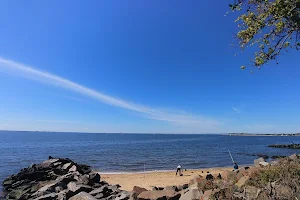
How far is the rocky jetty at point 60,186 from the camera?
48.6 feet

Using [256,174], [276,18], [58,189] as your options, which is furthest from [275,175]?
[58,189]

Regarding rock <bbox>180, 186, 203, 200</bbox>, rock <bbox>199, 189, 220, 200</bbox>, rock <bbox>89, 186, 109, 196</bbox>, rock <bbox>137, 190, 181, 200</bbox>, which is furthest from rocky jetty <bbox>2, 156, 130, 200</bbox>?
rock <bbox>199, 189, 220, 200</bbox>

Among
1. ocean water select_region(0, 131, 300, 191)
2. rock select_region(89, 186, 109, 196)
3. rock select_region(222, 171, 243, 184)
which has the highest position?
rock select_region(222, 171, 243, 184)

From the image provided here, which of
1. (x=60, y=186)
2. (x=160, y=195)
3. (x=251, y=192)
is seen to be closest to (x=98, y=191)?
(x=60, y=186)

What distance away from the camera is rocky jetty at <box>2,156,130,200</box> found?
1481cm

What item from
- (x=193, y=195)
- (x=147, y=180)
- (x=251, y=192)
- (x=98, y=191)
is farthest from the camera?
(x=147, y=180)

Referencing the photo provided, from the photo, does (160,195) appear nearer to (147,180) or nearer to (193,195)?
(193,195)

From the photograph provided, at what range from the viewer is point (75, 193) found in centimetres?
1550

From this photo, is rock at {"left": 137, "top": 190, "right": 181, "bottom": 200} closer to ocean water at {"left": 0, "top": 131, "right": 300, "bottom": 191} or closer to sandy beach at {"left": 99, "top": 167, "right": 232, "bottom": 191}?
sandy beach at {"left": 99, "top": 167, "right": 232, "bottom": 191}

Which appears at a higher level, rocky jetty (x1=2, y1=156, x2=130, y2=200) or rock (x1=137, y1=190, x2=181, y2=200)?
rock (x1=137, y1=190, x2=181, y2=200)

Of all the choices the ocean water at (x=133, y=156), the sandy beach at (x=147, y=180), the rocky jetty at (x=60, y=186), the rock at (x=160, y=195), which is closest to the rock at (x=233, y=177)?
the rock at (x=160, y=195)

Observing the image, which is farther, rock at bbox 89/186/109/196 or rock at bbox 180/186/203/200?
rock at bbox 89/186/109/196

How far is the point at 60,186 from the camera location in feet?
59.7

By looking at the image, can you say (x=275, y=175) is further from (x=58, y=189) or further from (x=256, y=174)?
(x=58, y=189)
